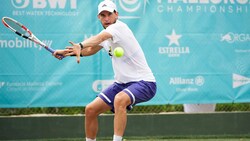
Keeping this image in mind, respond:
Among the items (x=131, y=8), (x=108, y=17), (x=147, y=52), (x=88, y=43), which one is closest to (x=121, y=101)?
(x=88, y=43)

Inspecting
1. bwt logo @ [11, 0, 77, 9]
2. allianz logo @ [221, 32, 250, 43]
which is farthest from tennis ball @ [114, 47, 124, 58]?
allianz logo @ [221, 32, 250, 43]

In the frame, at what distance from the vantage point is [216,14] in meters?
9.30

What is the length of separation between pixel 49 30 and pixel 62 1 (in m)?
0.47

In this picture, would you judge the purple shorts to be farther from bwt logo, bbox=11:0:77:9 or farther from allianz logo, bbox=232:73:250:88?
allianz logo, bbox=232:73:250:88

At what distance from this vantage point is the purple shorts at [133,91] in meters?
6.53

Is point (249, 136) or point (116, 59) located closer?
point (116, 59)

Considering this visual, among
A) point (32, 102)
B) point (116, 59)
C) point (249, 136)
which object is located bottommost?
point (249, 136)

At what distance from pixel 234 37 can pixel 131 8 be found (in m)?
1.70

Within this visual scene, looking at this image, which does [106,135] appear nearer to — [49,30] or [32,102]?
[32,102]

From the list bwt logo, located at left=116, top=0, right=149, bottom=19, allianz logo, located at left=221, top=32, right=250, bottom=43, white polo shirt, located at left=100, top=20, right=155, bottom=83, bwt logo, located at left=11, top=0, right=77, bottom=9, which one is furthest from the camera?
allianz logo, located at left=221, top=32, right=250, bottom=43

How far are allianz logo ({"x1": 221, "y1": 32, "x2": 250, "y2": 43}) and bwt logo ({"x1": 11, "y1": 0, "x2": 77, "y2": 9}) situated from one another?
2.38m

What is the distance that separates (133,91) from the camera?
21.4 ft

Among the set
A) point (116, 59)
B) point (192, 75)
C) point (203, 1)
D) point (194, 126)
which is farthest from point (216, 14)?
point (116, 59)

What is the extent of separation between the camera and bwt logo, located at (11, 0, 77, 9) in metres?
8.73
